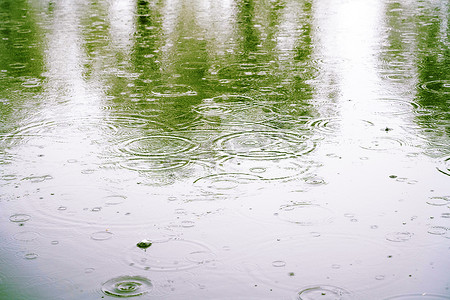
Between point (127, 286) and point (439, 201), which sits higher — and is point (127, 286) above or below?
below

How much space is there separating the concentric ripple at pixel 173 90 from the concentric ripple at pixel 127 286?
322 cm

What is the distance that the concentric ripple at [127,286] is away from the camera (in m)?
2.61

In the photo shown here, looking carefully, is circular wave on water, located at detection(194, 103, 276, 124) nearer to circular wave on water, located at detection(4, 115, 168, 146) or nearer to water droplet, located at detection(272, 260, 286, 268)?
circular wave on water, located at detection(4, 115, 168, 146)

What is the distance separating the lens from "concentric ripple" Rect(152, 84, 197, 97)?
5809 mm

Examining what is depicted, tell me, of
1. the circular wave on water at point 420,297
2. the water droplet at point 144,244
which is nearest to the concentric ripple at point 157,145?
the water droplet at point 144,244

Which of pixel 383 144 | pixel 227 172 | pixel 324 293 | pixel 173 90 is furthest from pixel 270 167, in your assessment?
pixel 173 90

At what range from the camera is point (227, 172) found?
154 inches

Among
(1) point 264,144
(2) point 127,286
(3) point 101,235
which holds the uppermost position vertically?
(1) point 264,144

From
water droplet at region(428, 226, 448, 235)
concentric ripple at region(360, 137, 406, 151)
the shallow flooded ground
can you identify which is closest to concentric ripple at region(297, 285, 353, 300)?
the shallow flooded ground

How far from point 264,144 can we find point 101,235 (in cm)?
159

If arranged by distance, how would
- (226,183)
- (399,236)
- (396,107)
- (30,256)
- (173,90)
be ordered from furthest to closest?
(173,90)
(396,107)
(226,183)
(399,236)
(30,256)

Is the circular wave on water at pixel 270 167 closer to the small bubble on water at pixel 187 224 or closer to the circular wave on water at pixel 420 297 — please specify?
the small bubble on water at pixel 187 224

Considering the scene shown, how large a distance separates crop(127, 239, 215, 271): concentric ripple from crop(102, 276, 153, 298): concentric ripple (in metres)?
0.11

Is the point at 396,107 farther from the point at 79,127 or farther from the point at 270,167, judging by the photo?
the point at 79,127
